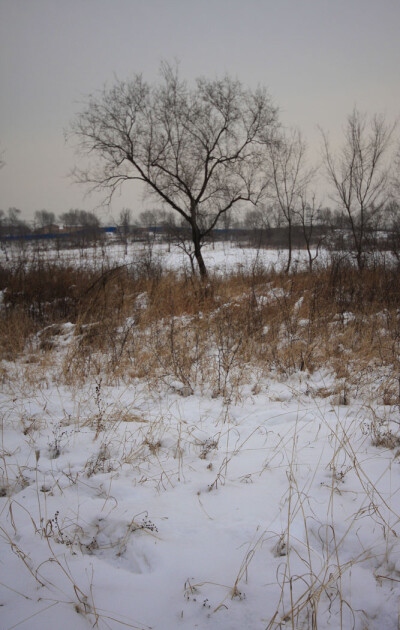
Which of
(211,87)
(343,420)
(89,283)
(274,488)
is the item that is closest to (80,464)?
(274,488)

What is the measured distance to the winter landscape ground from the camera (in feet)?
3.75

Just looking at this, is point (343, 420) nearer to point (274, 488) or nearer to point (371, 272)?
point (274, 488)

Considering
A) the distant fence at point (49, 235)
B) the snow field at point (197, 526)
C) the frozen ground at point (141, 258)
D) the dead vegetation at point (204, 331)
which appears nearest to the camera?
the snow field at point (197, 526)

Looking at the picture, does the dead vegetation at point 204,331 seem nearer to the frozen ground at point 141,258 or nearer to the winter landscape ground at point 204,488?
the winter landscape ground at point 204,488

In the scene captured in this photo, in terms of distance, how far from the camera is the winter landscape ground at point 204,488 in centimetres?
114

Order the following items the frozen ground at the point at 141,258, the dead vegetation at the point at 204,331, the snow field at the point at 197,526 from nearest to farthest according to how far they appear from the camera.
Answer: the snow field at the point at 197,526
the dead vegetation at the point at 204,331
the frozen ground at the point at 141,258

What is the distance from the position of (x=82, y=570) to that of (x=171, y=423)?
1300 millimetres

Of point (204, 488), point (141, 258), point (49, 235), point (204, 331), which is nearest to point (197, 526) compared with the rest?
point (204, 488)

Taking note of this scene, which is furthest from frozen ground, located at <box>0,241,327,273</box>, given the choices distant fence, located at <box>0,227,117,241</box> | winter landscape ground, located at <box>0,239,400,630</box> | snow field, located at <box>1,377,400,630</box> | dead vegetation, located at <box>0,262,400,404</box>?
snow field, located at <box>1,377,400,630</box>

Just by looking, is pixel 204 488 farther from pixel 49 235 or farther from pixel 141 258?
pixel 49 235

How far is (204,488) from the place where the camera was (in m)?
1.76

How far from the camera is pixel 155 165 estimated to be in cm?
1138

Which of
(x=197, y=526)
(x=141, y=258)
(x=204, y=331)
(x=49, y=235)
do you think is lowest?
(x=197, y=526)

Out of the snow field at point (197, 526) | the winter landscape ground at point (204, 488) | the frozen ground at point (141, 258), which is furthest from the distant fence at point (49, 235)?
the snow field at point (197, 526)
